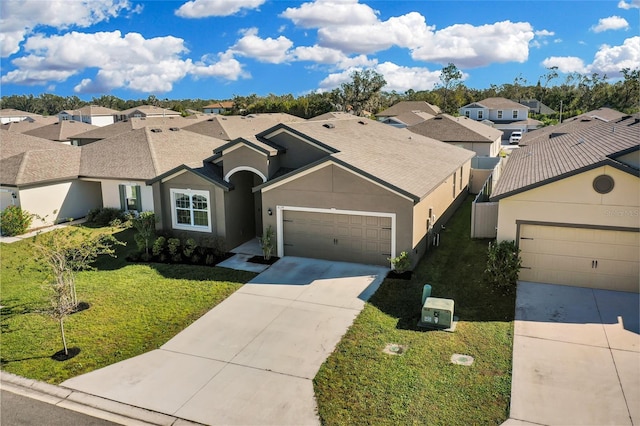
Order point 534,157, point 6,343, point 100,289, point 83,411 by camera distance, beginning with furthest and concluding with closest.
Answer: point 534,157 → point 100,289 → point 6,343 → point 83,411

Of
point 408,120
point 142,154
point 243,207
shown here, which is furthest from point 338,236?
point 408,120

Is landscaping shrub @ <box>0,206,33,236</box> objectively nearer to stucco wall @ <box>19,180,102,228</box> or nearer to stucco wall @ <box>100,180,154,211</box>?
stucco wall @ <box>19,180,102,228</box>

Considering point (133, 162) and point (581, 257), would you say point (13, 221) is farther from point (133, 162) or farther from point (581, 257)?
point (581, 257)

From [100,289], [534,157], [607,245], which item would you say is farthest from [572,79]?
[100,289]

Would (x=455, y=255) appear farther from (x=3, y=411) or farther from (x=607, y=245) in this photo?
Answer: (x=3, y=411)

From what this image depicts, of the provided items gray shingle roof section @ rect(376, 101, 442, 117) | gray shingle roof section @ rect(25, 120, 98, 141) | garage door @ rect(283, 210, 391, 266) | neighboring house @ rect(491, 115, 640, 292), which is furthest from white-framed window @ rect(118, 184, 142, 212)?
gray shingle roof section @ rect(376, 101, 442, 117)

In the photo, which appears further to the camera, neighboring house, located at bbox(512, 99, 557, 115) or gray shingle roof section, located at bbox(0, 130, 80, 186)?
neighboring house, located at bbox(512, 99, 557, 115)
